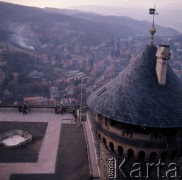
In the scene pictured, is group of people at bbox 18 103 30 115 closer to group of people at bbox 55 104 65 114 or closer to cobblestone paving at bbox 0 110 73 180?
cobblestone paving at bbox 0 110 73 180

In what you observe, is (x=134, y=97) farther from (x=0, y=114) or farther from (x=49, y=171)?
(x=0, y=114)

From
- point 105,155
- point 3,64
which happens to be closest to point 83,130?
point 105,155


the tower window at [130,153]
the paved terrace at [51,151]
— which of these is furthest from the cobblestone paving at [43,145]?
the tower window at [130,153]

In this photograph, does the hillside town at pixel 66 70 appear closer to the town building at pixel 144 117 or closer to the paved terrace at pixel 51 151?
the paved terrace at pixel 51 151

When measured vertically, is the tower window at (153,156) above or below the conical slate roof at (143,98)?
below

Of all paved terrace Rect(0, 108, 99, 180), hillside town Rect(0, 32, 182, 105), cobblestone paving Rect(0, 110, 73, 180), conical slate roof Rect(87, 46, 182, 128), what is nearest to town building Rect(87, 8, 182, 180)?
conical slate roof Rect(87, 46, 182, 128)

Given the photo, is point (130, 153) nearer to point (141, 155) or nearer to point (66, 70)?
point (141, 155)
